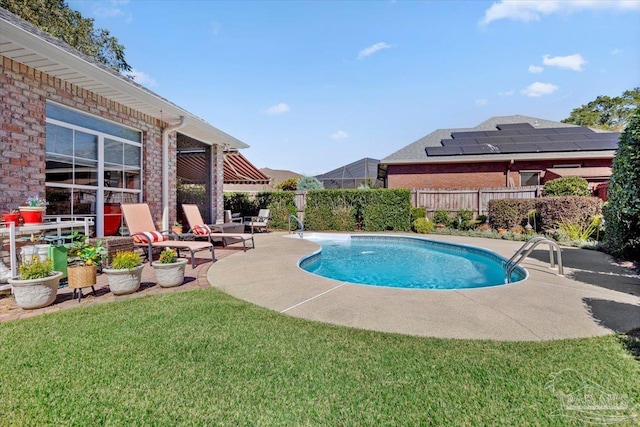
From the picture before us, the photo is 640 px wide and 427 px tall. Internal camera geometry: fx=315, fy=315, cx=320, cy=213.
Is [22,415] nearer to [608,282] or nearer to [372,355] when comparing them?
[372,355]

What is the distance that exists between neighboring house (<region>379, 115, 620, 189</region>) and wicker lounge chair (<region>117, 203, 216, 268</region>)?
55.5 feet

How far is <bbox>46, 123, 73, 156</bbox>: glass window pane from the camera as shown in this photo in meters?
7.19

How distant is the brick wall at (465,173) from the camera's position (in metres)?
20.5

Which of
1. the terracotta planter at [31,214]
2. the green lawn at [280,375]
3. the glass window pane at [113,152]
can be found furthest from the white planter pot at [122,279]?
the glass window pane at [113,152]

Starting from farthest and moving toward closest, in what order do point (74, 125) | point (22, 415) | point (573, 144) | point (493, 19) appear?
1. point (573, 144)
2. point (493, 19)
3. point (74, 125)
4. point (22, 415)

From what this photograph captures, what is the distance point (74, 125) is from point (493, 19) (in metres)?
14.9

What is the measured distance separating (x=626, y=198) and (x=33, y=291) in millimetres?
11393

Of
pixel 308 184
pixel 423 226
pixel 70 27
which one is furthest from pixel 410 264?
pixel 70 27

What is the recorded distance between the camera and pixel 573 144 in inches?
792

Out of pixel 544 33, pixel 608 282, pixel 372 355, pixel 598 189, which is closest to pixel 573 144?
pixel 598 189

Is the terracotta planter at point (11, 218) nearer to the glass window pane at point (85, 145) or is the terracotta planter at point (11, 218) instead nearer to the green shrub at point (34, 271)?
the green shrub at point (34, 271)

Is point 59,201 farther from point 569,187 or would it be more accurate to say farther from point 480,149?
point 480,149

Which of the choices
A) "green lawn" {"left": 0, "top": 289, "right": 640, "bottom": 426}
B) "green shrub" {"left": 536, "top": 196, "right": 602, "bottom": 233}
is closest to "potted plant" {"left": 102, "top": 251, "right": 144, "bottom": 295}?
"green lawn" {"left": 0, "top": 289, "right": 640, "bottom": 426}

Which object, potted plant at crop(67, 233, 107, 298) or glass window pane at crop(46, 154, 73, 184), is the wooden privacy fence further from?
Answer: potted plant at crop(67, 233, 107, 298)
